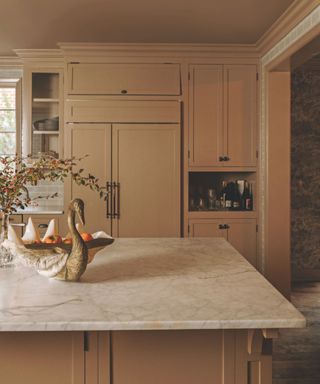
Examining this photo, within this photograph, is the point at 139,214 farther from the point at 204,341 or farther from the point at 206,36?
the point at 204,341

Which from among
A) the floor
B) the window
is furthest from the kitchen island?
the window

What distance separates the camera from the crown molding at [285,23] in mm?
3057

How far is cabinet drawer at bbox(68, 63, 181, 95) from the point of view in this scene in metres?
4.39

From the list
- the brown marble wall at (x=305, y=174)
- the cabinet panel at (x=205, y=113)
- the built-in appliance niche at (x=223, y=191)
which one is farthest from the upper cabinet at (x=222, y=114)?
the brown marble wall at (x=305, y=174)

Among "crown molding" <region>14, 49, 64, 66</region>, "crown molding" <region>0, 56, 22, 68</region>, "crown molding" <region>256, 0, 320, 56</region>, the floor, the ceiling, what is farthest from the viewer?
"crown molding" <region>0, 56, 22, 68</region>

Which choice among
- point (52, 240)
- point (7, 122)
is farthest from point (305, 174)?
point (52, 240)

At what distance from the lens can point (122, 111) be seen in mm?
4383

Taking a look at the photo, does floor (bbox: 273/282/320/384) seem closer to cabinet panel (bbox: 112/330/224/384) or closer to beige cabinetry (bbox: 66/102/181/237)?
beige cabinetry (bbox: 66/102/181/237)

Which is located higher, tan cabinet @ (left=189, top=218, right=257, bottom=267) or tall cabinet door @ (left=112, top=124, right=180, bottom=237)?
tall cabinet door @ (left=112, top=124, right=180, bottom=237)

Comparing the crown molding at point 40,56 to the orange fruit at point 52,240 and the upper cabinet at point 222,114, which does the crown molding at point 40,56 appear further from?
the orange fruit at point 52,240

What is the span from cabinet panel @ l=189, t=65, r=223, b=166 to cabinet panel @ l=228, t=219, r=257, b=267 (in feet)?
2.28

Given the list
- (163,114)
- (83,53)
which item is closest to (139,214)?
(163,114)

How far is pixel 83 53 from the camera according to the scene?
4.38 metres

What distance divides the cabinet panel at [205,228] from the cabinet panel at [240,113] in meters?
0.62
